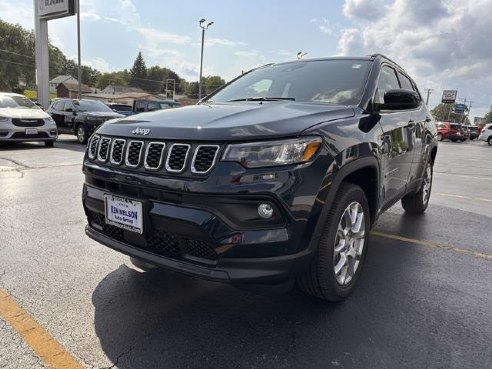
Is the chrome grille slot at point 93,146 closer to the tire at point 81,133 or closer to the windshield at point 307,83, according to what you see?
the windshield at point 307,83

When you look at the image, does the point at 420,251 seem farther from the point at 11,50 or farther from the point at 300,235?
the point at 11,50

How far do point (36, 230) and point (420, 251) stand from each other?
151 inches

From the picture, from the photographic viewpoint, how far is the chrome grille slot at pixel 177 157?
7.82 ft

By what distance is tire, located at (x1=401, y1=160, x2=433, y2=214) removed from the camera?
17.9 ft

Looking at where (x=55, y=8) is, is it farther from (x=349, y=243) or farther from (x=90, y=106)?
(x=349, y=243)

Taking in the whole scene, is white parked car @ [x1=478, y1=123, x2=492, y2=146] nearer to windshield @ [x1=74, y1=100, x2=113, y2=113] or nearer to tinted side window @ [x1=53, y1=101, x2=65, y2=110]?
windshield @ [x1=74, y1=100, x2=113, y2=113]

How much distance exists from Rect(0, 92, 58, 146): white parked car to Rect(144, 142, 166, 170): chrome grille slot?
10045 mm

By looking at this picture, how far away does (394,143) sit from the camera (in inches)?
143

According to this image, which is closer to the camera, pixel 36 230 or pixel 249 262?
pixel 249 262

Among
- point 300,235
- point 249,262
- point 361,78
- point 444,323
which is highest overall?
point 361,78

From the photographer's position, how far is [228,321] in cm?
268

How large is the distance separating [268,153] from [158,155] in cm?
66

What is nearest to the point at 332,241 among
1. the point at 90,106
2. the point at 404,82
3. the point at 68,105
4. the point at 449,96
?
the point at 404,82

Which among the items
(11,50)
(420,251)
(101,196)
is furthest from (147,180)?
(11,50)
